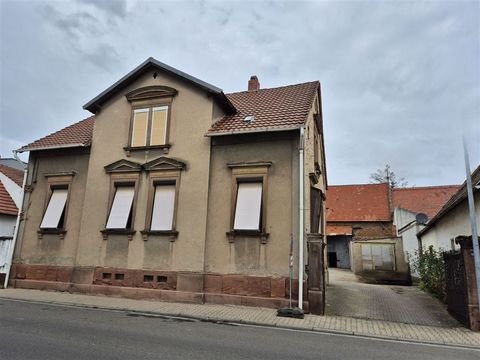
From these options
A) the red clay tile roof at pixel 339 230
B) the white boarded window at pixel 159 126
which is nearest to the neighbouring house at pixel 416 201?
the red clay tile roof at pixel 339 230

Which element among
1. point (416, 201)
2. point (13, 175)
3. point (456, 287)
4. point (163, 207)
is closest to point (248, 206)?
point (163, 207)

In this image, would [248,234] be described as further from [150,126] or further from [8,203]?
[8,203]

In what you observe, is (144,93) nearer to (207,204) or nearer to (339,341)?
(207,204)

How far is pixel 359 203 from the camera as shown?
1490 inches

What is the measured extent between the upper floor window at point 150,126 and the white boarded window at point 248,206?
12.2 feet

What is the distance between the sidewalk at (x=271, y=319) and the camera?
28.5ft

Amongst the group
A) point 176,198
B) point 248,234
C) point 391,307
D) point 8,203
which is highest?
point 8,203

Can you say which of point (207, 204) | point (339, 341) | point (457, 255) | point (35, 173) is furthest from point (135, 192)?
point (457, 255)

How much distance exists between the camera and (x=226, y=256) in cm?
1245

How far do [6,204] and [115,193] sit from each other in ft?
29.6

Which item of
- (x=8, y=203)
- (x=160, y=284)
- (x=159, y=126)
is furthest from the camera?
(x=8, y=203)

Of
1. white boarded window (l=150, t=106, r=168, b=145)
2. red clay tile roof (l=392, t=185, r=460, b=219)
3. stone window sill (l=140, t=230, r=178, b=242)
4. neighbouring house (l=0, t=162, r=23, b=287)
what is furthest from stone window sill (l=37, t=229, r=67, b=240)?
red clay tile roof (l=392, t=185, r=460, b=219)

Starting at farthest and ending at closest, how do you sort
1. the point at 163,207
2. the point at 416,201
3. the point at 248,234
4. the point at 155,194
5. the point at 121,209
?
the point at 416,201 → the point at 121,209 → the point at 155,194 → the point at 163,207 → the point at 248,234

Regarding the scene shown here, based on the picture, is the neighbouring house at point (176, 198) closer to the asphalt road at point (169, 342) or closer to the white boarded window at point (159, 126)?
the white boarded window at point (159, 126)
